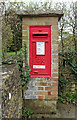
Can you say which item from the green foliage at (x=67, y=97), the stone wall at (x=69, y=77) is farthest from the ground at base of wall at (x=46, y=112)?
the stone wall at (x=69, y=77)

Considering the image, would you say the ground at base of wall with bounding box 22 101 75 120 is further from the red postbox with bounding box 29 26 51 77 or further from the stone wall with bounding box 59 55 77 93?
the stone wall with bounding box 59 55 77 93

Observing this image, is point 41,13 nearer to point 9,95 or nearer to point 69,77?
point 9,95

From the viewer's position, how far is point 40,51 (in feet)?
9.70

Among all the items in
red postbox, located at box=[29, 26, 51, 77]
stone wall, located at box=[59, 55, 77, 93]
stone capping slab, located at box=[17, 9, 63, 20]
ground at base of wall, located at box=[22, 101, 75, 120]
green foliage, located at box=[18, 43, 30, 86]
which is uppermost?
stone capping slab, located at box=[17, 9, 63, 20]

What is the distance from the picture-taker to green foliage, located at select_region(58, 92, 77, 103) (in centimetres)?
386

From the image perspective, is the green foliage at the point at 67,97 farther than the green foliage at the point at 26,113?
Yes

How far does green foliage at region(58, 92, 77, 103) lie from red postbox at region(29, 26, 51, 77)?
140 cm

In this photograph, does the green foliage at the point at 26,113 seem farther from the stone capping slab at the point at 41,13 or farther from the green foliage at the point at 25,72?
the stone capping slab at the point at 41,13

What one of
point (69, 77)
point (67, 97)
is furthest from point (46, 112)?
point (69, 77)

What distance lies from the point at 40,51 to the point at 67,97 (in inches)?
86.0

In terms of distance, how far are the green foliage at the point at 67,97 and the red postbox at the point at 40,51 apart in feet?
4.58

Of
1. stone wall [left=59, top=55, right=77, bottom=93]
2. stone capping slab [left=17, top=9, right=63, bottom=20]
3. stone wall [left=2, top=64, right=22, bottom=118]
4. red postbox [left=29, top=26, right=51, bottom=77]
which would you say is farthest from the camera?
stone wall [left=59, top=55, right=77, bottom=93]

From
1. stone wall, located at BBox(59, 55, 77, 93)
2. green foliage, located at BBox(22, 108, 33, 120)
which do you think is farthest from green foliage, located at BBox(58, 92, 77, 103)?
green foliage, located at BBox(22, 108, 33, 120)

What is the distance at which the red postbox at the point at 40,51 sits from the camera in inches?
114
